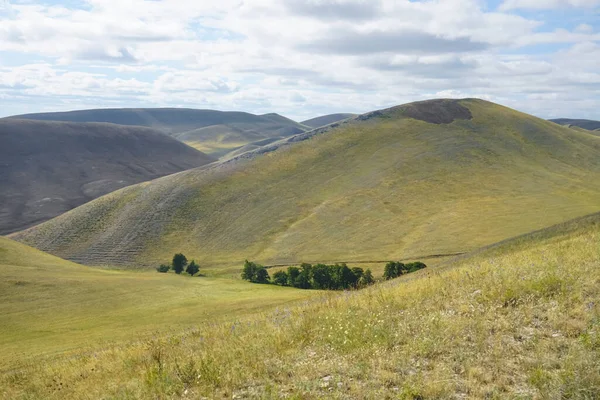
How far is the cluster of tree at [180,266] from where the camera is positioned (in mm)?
72000

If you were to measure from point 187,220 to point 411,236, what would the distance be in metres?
46.5

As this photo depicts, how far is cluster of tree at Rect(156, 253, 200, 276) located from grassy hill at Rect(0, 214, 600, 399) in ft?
202

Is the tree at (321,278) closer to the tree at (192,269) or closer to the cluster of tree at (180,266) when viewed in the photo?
the tree at (192,269)

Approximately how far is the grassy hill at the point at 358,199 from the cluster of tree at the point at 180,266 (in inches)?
198

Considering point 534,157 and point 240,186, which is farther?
point 534,157

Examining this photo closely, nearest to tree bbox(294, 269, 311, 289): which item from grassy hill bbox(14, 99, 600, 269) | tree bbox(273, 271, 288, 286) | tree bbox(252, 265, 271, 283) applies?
tree bbox(273, 271, 288, 286)

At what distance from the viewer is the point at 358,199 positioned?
94938mm

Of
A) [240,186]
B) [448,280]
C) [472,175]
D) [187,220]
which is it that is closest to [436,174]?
[472,175]

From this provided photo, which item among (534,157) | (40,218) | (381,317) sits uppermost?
(534,157)

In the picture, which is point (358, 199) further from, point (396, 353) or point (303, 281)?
point (396, 353)

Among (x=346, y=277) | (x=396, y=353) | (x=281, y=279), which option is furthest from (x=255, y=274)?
(x=396, y=353)

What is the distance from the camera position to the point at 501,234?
7188 centimetres

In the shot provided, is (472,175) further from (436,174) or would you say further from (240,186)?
(240,186)

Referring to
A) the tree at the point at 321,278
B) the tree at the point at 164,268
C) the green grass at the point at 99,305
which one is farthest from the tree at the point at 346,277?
the tree at the point at 164,268
